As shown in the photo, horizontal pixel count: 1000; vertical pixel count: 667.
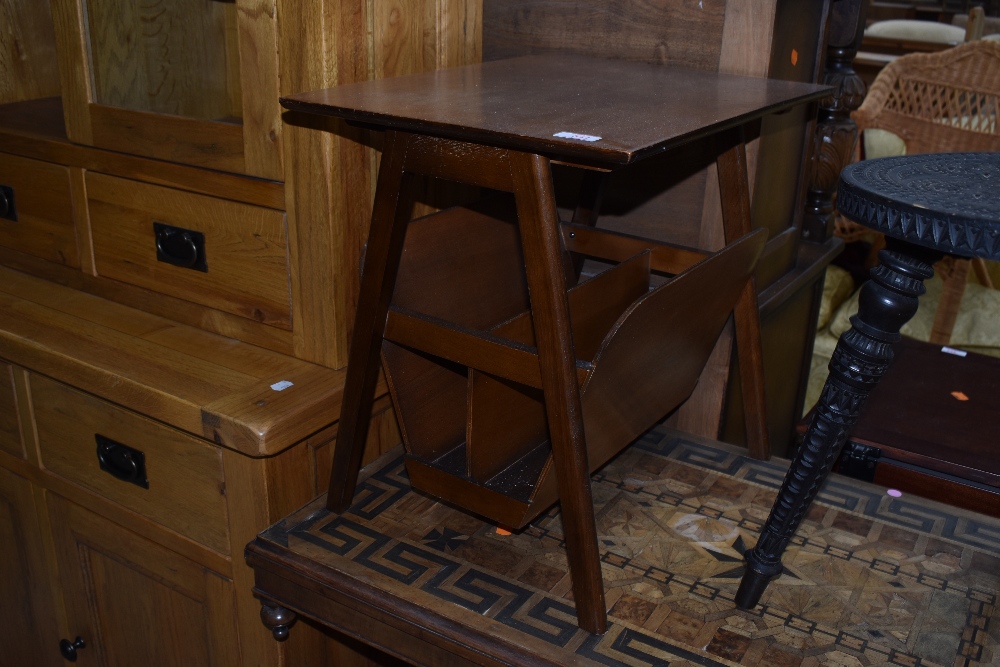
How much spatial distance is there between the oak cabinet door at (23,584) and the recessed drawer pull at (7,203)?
472 millimetres

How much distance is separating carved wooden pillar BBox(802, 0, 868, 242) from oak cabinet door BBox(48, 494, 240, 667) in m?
1.42

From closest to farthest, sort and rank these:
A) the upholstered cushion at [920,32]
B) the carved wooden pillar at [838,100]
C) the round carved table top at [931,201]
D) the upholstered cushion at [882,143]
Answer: the round carved table top at [931,201] < the carved wooden pillar at [838,100] < the upholstered cushion at [882,143] < the upholstered cushion at [920,32]

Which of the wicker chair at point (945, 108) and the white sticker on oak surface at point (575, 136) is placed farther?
the wicker chair at point (945, 108)

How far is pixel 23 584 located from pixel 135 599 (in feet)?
1.20

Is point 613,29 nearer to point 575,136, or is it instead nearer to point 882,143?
point 575,136

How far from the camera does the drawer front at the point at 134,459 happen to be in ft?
4.59

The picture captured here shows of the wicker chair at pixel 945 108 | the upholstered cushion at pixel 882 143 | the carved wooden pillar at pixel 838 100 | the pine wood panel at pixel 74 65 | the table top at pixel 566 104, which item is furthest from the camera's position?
the upholstered cushion at pixel 882 143

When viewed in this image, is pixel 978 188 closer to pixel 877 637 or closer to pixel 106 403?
pixel 877 637

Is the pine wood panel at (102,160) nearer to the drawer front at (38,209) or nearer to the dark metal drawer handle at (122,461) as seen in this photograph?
the drawer front at (38,209)

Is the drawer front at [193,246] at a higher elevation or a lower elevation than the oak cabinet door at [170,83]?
lower

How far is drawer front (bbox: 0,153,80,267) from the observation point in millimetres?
1672

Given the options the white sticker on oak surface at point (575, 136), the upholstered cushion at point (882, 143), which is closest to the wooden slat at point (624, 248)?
the white sticker on oak surface at point (575, 136)

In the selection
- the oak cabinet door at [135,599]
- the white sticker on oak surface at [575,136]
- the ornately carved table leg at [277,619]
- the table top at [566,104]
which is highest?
the table top at [566,104]

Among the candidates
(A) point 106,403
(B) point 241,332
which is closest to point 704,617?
(B) point 241,332
